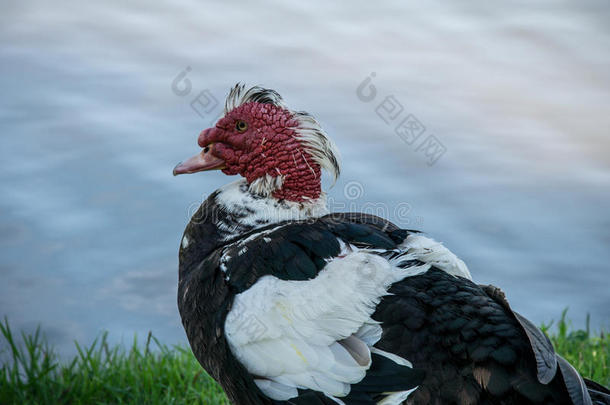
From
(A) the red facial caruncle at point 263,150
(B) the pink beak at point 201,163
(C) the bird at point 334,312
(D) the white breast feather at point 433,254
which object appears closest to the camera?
(C) the bird at point 334,312

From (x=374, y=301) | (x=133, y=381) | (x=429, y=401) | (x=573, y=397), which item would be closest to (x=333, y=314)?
(x=374, y=301)

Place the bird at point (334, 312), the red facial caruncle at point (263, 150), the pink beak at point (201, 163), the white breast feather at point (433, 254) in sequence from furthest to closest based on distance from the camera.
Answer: the pink beak at point (201, 163), the red facial caruncle at point (263, 150), the white breast feather at point (433, 254), the bird at point (334, 312)

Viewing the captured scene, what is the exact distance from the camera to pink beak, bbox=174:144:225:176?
313cm

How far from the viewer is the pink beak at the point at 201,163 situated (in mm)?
3133

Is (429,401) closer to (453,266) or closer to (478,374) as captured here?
(478,374)

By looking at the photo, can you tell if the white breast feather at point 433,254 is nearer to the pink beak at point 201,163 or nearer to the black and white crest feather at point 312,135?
the black and white crest feather at point 312,135

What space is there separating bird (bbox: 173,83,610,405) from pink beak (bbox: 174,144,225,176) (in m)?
0.18

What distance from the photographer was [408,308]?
251cm

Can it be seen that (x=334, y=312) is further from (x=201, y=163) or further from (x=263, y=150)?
(x=201, y=163)

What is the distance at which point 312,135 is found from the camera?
3.01 meters

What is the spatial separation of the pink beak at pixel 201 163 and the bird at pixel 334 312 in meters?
0.18

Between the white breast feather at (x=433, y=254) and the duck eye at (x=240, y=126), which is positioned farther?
the duck eye at (x=240, y=126)

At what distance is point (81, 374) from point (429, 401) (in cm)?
194

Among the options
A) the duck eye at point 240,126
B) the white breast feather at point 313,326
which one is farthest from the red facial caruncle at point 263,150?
the white breast feather at point 313,326
